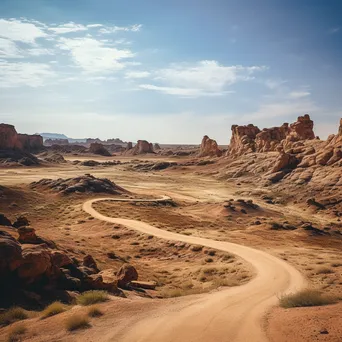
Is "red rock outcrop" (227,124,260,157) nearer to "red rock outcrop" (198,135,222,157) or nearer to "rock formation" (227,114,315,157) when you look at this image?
"rock formation" (227,114,315,157)

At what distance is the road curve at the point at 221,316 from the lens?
1023 centimetres

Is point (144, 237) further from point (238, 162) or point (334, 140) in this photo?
point (238, 162)

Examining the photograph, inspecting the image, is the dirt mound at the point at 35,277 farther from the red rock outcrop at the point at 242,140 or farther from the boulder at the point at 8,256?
the red rock outcrop at the point at 242,140

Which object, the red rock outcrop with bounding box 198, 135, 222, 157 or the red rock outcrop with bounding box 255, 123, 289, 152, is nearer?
the red rock outcrop with bounding box 255, 123, 289, 152

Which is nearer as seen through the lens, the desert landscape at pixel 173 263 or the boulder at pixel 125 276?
the desert landscape at pixel 173 263

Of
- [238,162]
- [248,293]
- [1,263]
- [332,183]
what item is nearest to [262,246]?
[248,293]

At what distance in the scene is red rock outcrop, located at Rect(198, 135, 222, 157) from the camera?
440ft

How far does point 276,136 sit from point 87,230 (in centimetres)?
9003

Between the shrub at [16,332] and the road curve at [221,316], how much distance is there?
294cm

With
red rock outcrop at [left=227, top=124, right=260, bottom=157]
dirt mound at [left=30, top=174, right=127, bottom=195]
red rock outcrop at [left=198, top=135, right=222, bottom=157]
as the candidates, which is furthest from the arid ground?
red rock outcrop at [left=198, top=135, right=222, bottom=157]

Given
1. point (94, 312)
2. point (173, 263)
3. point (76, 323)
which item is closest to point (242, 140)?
point (173, 263)

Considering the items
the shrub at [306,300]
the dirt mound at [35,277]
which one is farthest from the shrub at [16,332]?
the shrub at [306,300]

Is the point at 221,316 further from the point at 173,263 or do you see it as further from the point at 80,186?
the point at 80,186

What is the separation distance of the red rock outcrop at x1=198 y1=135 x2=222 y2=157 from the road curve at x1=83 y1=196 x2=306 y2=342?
114647mm
